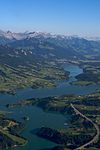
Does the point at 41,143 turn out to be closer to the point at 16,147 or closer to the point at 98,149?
the point at 16,147

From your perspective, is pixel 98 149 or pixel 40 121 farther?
pixel 40 121

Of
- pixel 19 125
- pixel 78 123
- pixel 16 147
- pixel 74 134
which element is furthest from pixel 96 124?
pixel 16 147

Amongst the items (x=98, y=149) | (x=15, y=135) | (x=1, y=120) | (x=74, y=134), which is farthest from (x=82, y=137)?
(x=1, y=120)

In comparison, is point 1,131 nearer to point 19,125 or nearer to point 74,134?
point 19,125

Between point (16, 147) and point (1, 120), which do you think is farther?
point (1, 120)

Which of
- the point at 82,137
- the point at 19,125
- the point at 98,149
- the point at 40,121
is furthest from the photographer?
the point at 40,121

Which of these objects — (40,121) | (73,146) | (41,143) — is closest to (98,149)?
(73,146)

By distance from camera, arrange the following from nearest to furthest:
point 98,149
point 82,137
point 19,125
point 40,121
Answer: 1. point 98,149
2. point 82,137
3. point 19,125
4. point 40,121

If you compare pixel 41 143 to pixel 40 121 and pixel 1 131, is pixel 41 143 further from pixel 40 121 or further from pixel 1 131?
pixel 40 121
